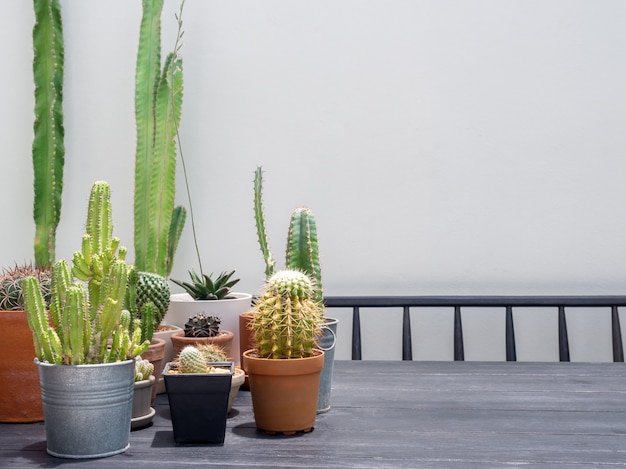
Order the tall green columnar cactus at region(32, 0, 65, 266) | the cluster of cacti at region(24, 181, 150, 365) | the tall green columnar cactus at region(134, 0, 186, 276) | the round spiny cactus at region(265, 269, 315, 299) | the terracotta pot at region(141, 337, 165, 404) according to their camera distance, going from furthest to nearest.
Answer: the tall green columnar cactus at region(32, 0, 65, 266)
the tall green columnar cactus at region(134, 0, 186, 276)
the terracotta pot at region(141, 337, 165, 404)
the round spiny cactus at region(265, 269, 315, 299)
the cluster of cacti at region(24, 181, 150, 365)

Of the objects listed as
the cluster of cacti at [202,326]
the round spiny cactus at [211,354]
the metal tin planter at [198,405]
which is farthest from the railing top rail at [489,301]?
the metal tin planter at [198,405]

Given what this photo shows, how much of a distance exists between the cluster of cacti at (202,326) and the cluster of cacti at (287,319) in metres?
0.19

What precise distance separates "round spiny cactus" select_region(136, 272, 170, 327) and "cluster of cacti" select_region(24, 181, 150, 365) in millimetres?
244

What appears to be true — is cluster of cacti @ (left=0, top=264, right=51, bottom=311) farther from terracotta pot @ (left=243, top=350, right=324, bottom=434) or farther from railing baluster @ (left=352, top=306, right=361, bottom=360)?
railing baluster @ (left=352, top=306, right=361, bottom=360)

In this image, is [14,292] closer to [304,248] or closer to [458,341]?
[304,248]

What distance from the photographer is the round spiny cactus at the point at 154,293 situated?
1.14 meters

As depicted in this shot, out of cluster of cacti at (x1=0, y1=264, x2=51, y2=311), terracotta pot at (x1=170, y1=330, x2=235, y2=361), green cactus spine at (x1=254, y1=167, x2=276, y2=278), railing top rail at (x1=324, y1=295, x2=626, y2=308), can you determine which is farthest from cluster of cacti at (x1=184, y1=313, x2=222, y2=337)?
railing top rail at (x1=324, y1=295, x2=626, y2=308)

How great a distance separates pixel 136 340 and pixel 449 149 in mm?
1497

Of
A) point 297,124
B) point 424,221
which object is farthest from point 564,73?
point 297,124

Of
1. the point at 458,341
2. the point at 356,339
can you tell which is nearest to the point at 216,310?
the point at 356,339

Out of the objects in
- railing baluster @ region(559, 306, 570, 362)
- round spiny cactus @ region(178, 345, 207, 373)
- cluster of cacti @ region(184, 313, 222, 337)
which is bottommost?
railing baluster @ region(559, 306, 570, 362)

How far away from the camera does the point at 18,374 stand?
38.9 inches

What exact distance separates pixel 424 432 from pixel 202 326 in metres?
0.40

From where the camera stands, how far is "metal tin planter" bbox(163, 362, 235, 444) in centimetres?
88
